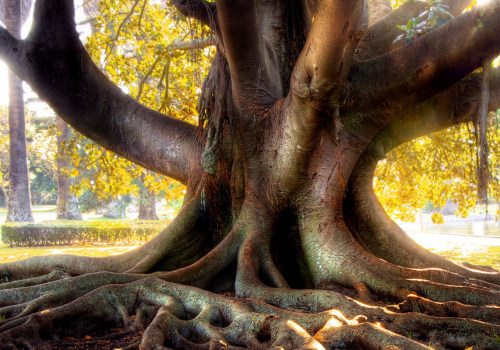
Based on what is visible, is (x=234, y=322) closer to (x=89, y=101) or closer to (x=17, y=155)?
(x=89, y=101)

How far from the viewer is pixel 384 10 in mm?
6645

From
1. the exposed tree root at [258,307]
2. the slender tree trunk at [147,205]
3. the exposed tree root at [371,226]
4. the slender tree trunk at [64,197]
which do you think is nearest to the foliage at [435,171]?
the exposed tree root at [371,226]

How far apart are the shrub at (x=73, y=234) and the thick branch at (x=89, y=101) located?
1010 cm

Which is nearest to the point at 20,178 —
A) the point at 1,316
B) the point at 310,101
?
the point at 1,316

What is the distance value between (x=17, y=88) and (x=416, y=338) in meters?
17.8

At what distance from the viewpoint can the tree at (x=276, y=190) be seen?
290 cm

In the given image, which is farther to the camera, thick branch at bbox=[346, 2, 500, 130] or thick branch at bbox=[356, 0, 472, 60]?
thick branch at bbox=[356, 0, 472, 60]

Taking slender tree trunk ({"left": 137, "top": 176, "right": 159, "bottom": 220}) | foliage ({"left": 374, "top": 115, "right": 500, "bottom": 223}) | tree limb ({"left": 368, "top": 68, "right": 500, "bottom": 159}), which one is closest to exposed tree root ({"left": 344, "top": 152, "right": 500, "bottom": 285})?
tree limb ({"left": 368, "top": 68, "right": 500, "bottom": 159})

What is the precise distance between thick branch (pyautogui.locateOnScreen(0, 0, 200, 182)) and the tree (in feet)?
0.06

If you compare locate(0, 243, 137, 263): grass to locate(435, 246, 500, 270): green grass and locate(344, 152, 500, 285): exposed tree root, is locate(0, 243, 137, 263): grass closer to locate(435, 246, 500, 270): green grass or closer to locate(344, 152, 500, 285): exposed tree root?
locate(344, 152, 500, 285): exposed tree root

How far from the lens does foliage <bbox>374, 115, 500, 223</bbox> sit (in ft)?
25.2

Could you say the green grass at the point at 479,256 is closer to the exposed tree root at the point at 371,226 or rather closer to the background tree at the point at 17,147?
the exposed tree root at the point at 371,226

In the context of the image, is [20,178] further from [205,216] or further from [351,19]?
[351,19]

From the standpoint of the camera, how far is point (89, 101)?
5.16m
